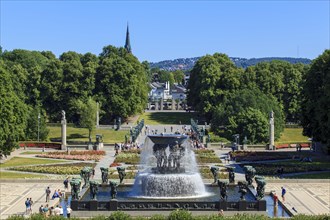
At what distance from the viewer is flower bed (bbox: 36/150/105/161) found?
64875 mm

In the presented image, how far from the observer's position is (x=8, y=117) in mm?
60750

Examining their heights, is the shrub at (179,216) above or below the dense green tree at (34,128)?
below

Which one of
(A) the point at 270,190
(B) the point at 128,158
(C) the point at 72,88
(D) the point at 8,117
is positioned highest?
(C) the point at 72,88

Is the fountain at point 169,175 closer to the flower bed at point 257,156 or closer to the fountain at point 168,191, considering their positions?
the fountain at point 168,191

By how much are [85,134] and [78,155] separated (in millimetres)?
23904

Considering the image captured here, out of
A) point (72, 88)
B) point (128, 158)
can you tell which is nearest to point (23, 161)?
point (128, 158)

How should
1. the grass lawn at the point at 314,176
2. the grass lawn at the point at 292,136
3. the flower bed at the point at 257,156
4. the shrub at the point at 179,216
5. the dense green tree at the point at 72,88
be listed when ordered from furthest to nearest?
the dense green tree at the point at 72,88, the grass lawn at the point at 292,136, the flower bed at the point at 257,156, the grass lawn at the point at 314,176, the shrub at the point at 179,216

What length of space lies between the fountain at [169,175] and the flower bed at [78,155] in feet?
84.9

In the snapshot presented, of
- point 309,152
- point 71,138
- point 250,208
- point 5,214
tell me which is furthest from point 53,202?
point 71,138

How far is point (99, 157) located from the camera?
Result: 6612cm

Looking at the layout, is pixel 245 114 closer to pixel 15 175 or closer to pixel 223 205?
pixel 15 175

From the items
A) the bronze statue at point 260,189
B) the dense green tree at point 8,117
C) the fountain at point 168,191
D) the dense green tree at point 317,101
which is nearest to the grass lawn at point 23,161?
the dense green tree at point 8,117

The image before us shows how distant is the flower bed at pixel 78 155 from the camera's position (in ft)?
213

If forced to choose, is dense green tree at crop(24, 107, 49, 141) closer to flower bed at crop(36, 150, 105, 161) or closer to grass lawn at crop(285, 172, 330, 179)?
flower bed at crop(36, 150, 105, 161)
